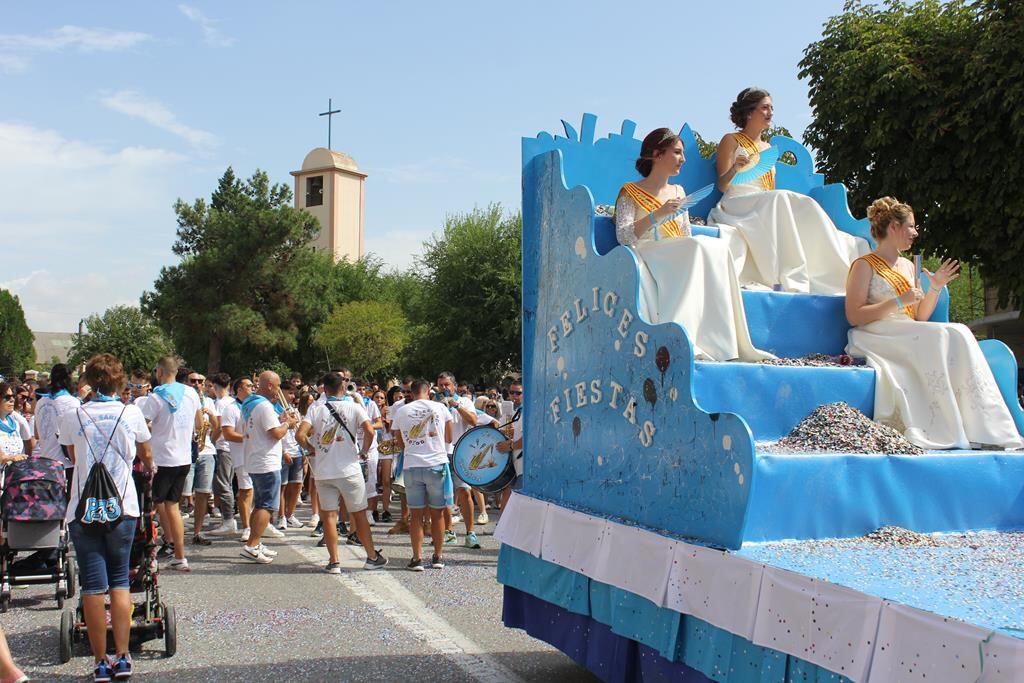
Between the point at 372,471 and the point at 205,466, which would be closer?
the point at 205,466

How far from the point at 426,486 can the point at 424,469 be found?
205 mm

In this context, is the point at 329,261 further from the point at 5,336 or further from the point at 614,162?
the point at 614,162

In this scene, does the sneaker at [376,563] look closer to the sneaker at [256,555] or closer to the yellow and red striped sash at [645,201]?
the sneaker at [256,555]

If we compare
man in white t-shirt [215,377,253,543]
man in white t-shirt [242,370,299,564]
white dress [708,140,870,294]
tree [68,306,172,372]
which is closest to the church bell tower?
tree [68,306,172,372]

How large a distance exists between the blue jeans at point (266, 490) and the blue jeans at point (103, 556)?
4.74 metres

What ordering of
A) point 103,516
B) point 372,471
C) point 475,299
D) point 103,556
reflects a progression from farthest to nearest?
1. point 475,299
2. point 372,471
3. point 103,556
4. point 103,516

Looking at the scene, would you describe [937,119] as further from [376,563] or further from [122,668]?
[122,668]

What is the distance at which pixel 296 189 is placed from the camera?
6944 cm

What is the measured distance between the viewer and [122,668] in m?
5.59

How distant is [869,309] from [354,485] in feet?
20.5

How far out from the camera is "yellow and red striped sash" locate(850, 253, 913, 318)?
5051 mm

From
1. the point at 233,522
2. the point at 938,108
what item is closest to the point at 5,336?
the point at 233,522

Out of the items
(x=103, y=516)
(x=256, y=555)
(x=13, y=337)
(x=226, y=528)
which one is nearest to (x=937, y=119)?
(x=256, y=555)

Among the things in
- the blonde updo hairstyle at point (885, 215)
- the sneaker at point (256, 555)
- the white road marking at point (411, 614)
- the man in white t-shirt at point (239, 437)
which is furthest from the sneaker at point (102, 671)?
the man in white t-shirt at point (239, 437)
